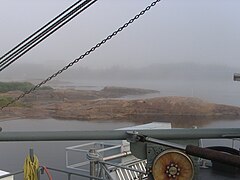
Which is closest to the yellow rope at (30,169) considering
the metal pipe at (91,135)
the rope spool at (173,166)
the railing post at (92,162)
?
the railing post at (92,162)

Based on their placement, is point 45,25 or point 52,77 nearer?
point 45,25

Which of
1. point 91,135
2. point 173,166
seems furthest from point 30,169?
point 173,166

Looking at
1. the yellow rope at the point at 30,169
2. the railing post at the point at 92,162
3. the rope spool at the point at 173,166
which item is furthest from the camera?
the railing post at the point at 92,162

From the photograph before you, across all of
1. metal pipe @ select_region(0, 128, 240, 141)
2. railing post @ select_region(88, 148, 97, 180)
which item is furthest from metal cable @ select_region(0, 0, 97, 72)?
railing post @ select_region(88, 148, 97, 180)

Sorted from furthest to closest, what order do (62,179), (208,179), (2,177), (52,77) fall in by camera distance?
(62,179), (2,177), (52,77), (208,179)

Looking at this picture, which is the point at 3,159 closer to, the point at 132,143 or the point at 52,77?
the point at 52,77

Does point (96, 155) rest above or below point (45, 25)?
below

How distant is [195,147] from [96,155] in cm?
222

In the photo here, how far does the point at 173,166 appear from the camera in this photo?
1.01 meters

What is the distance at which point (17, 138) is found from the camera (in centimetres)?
106

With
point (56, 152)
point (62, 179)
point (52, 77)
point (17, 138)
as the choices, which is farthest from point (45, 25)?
point (56, 152)

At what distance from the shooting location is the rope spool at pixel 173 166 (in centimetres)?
100

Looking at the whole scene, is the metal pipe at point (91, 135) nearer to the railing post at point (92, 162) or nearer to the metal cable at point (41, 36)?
the metal cable at point (41, 36)

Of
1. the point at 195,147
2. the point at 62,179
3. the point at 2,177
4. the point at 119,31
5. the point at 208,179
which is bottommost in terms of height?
the point at 62,179
